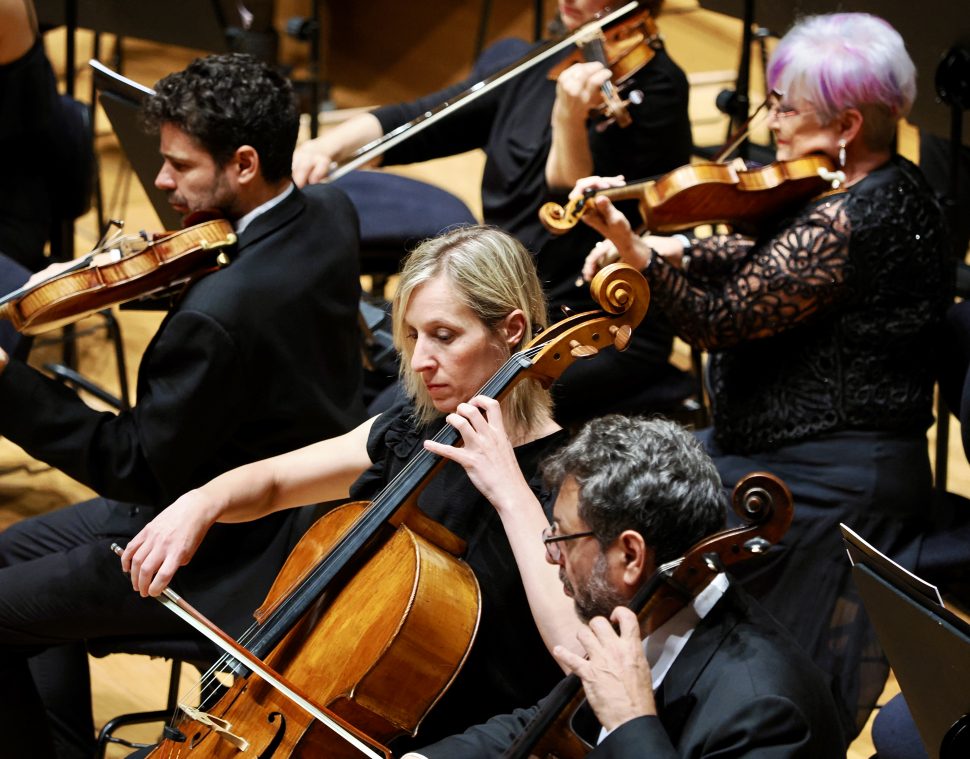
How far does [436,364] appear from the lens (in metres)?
2.00

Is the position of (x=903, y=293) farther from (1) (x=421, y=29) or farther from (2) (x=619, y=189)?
(1) (x=421, y=29)

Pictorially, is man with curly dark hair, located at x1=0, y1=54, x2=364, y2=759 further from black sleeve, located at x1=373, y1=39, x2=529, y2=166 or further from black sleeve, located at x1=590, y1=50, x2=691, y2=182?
black sleeve, located at x1=373, y1=39, x2=529, y2=166

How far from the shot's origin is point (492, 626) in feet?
6.29

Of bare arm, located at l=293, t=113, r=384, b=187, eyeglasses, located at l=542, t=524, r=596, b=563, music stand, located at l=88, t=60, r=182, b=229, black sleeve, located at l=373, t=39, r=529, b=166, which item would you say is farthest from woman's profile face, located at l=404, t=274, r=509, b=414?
black sleeve, located at l=373, t=39, r=529, b=166

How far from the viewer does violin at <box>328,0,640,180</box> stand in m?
3.35

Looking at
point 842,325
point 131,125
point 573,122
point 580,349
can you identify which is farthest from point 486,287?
point 131,125

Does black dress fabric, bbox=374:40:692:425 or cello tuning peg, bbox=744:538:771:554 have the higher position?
cello tuning peg, bbox=744:538:771:554

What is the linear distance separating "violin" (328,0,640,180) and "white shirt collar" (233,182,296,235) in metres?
0.83

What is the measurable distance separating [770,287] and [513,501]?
94 cm

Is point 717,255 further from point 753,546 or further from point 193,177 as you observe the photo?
point 753,546

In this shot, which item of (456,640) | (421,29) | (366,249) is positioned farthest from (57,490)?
(421,29)

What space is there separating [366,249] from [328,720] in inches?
75.9

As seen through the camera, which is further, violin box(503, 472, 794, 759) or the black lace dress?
the black lace dress

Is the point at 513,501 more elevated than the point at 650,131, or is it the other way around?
the point at 513,501
